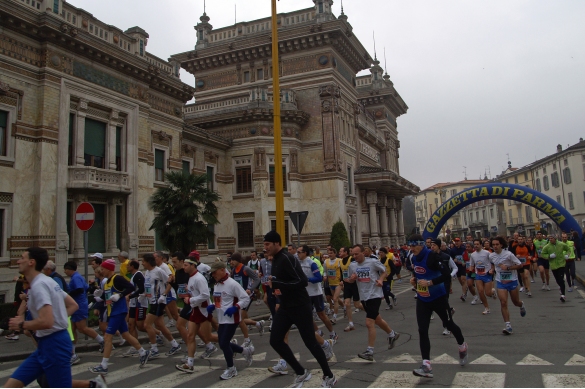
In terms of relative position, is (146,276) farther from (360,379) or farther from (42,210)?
(42,210)

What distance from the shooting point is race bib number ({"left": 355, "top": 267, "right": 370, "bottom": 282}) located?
9000 mm

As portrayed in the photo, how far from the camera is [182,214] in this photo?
18.5 meters

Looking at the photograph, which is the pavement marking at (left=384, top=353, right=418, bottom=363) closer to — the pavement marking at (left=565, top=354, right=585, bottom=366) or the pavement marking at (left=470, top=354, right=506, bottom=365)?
the pavement marking at (left=470, top=354, right=506, bottom=365)

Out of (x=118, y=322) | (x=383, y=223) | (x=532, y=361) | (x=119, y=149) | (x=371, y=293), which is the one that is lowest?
(x=532, y=361)

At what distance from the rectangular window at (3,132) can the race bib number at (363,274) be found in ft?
48.1

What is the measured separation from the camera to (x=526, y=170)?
7719cm

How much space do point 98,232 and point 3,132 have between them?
5.53 meters

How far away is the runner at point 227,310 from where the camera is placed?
24.1 ft

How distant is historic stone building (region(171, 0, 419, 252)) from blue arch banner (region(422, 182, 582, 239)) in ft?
22.9

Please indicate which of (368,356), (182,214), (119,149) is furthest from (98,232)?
(368,356)

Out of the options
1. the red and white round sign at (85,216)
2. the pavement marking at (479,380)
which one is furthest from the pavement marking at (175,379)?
the red and white round sign at (85,216)

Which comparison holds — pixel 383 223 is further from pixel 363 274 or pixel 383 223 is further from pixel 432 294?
pixel 432 294

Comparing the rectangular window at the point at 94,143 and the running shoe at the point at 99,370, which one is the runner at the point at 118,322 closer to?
the running shoe at the point at 99,370

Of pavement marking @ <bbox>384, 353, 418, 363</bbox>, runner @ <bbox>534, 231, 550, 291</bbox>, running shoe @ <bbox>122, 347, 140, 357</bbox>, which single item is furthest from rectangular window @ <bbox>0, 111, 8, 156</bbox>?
runner @ <bbox>534, 231, 550, 291</bbox>
